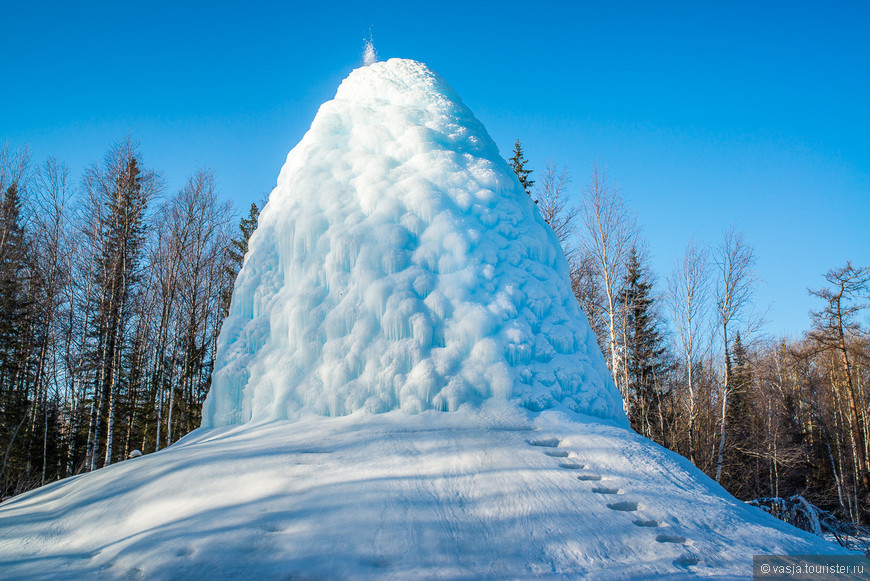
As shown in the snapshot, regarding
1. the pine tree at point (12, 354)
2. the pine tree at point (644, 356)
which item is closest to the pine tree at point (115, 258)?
the pine tree at point (12, 354)

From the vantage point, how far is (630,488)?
14.0ft

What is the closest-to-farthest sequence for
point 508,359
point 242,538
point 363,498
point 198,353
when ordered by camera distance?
point 242,538, point 363,498, point 508,359, point 198,353

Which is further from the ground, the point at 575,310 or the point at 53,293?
the point at 53,293

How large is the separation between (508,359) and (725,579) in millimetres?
2838

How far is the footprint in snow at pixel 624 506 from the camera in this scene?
404cm

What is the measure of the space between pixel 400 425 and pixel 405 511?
4.51 ft

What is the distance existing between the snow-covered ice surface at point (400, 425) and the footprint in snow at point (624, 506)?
2cm

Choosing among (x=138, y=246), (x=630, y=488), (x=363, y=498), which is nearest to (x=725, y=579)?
(x=630, y=488)

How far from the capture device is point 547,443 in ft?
16.1

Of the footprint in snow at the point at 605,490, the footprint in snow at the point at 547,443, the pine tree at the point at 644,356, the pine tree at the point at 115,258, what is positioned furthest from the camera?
the pine tree at the point at 644,356

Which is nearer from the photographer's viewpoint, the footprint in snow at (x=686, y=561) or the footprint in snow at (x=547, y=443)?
the footprint in snow at (x=686, y=561)

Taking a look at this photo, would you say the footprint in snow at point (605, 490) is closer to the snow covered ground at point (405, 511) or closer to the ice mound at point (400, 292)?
the snow covered ground at point (405, 511)

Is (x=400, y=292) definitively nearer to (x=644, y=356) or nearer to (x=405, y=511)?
(x=405, y=511)

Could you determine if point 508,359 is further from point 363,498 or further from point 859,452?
point 859,452
